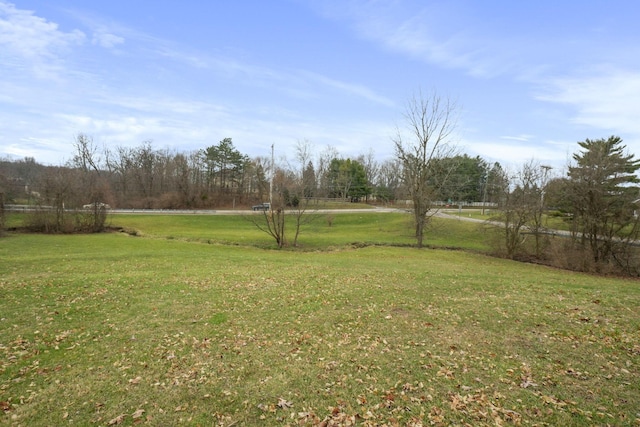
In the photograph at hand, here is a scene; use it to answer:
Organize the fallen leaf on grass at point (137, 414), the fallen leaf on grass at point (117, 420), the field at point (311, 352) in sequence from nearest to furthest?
the fallen leaf on grass at point (117, 420), the fallen leaf on grass at point (137, 414), the field at point (311, 352)

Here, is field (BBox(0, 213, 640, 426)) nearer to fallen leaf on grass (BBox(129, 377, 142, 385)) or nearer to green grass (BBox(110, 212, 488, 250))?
fallen leaf on grass (BBox(129, 377, 142, 385))

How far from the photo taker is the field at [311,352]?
422 centimetres

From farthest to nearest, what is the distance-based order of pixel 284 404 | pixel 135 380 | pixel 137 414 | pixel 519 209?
1. pixel 519 209
2. pixel 135 380
3. pixel 284 404
4. pixel 137 414

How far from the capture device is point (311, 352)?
581 centimetres

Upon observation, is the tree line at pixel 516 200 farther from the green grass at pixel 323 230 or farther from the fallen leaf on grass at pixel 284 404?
the fallen leaf on grass at pixel 284 404

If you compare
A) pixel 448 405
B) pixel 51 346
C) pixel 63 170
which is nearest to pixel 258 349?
pixel 448 405

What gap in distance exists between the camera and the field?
4.22 m

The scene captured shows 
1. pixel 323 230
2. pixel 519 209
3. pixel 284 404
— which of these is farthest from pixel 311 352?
pixel 323 230

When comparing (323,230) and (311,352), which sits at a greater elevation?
(311,352)

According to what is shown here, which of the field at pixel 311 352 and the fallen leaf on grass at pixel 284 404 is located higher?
the field at pixel 311 352

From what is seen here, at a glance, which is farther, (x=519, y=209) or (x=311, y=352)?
(x=519, y=209)

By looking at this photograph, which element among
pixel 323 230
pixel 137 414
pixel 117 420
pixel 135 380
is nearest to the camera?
pixel 117 420

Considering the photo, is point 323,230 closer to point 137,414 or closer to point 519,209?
point 519,209

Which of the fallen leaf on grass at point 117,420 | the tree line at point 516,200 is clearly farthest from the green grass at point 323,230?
the fallen leaf on grass at point 117,420
